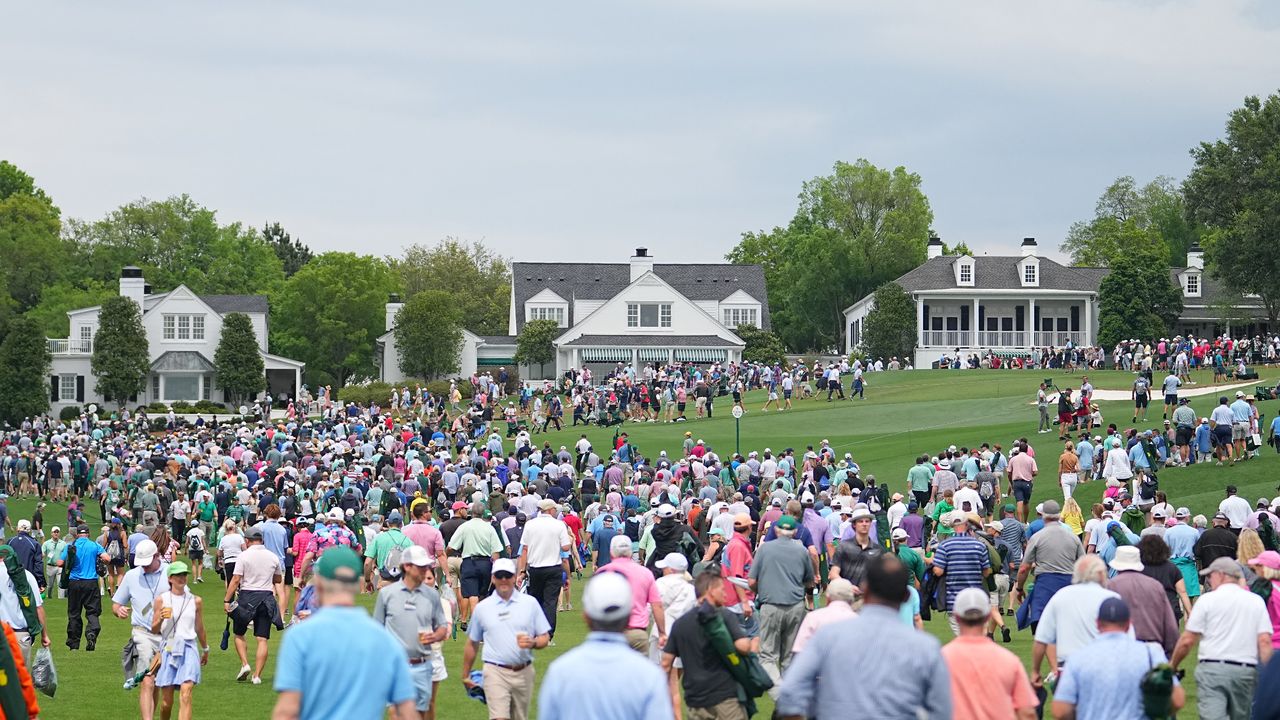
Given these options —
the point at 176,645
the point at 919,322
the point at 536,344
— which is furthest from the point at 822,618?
the point at 536,344

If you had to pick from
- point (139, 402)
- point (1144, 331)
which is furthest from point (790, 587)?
point (139, 402)

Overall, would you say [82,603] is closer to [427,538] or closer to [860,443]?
[427,538]

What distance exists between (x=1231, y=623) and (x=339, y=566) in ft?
20.0

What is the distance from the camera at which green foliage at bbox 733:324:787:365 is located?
79.4 m

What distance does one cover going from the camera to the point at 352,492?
1154 inches

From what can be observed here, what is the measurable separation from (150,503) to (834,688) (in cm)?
2571

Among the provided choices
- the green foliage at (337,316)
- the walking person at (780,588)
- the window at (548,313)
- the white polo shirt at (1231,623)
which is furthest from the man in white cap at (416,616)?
the green foliage at (337,316)

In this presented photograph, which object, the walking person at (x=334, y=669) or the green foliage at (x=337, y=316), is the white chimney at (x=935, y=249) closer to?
the green foliage at (x=337, y=316)

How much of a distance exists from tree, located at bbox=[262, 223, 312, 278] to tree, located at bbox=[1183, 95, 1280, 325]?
299 ft

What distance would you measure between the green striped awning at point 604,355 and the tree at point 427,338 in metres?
7.61

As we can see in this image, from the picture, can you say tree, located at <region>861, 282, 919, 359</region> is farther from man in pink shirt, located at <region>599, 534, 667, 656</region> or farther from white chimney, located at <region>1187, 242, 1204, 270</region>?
man in pink shirt, located at <region>599, 534, 667, 656</region>

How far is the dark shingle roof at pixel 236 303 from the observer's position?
3312 inches

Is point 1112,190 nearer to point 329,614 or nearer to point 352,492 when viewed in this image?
point 352,492

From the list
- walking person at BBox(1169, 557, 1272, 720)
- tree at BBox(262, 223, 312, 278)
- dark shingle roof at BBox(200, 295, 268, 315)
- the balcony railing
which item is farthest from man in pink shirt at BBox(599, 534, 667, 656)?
tree at BBox(262, 223, 312, 278)
